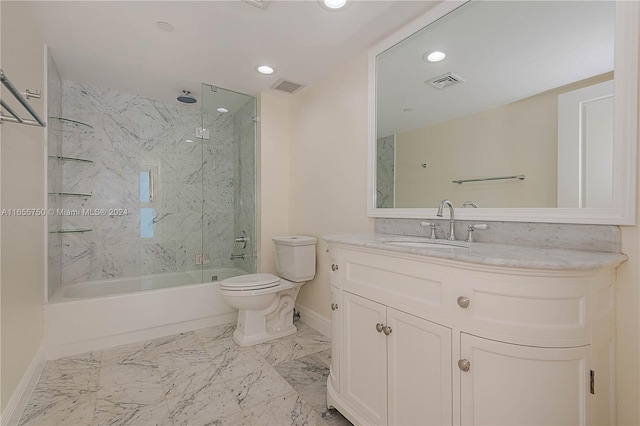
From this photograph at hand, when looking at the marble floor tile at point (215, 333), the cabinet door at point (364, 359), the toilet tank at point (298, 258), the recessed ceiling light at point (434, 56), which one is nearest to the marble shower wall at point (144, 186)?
the marble floor tile at point (215, 333)

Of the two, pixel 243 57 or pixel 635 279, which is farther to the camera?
pixel 243 57

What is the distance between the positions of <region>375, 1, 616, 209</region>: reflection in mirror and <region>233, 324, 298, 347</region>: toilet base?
1420 millimetres

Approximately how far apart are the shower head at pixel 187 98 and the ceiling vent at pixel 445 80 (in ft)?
8.13

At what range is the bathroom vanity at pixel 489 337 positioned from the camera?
0.89m

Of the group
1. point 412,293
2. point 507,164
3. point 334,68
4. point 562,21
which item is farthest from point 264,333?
point 562,21

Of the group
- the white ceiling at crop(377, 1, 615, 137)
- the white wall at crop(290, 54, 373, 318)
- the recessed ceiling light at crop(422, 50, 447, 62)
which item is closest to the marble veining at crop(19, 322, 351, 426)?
the white wall at crop(290, 54, 373, 318)

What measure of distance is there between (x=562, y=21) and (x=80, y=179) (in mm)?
3899

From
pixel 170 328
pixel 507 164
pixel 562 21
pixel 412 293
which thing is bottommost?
pixel 170 328

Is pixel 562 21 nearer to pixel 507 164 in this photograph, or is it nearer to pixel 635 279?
pixel 507 164

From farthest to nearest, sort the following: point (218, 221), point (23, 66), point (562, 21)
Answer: point (218, 221) → point (23, 66) → point (562, 21)

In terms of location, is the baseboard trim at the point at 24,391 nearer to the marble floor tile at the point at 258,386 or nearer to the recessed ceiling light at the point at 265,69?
the marble floor tile at the point at 258,386

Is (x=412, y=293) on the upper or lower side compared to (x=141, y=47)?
lower

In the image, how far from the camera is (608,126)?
114cm

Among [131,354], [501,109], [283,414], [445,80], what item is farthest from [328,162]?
[131,354]
